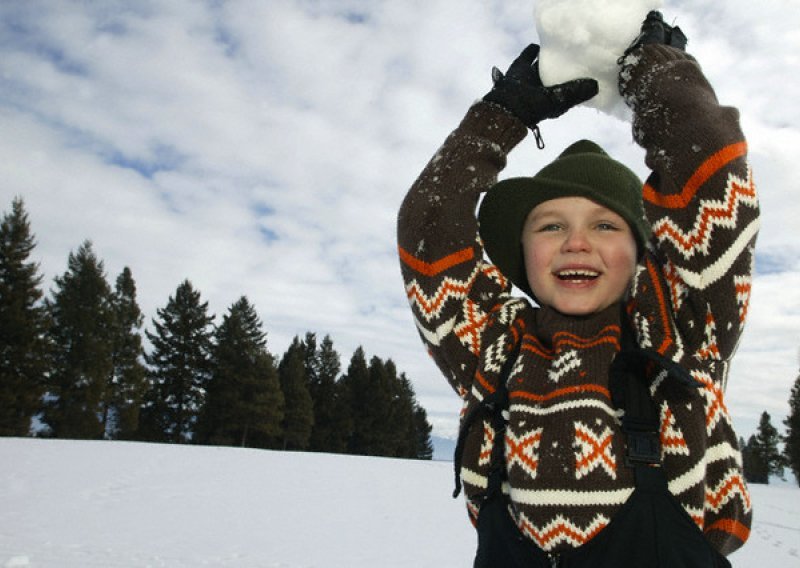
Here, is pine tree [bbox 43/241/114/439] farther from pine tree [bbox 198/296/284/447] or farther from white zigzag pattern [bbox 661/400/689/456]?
white zigzag pattern [bbox 661/400/689/456]

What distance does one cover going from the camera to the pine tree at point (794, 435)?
140 feet

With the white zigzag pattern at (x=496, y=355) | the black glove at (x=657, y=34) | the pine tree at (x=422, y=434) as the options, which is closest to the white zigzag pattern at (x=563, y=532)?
the white zigzag pattern at (x=496, y=355)

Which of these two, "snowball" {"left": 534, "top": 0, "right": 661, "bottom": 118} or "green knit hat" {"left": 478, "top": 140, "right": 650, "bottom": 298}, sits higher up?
"snowball" {"left": 534, "top": 0, "right": 661, "bottom": 118}

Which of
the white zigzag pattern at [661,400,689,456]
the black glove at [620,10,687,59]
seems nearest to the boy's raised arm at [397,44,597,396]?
the black glove at [620,10,687,59]

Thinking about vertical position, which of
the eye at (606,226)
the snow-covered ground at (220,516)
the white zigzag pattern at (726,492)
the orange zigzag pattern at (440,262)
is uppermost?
the eye at (606,226)

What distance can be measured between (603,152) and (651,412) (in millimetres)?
A: 1002

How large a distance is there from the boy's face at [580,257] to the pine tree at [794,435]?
167 ft

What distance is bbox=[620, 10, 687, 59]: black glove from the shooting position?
1793 millimetres

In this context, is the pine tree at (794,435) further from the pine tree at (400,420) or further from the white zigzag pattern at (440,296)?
the white zigzag pattern at (440,296)

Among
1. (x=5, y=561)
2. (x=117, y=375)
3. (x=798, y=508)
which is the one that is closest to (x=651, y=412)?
(x=5, y=561)

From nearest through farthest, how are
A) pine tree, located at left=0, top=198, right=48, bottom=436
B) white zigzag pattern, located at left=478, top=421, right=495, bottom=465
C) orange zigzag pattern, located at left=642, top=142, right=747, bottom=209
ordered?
orange zigzag pattern, located at left=642, top=142, right=747, bottom=209, white zigzag pattern, located at left=478, top=421, right=495, bottom=465, pine tree, located at left=0, top=198, right=48, bottom=436

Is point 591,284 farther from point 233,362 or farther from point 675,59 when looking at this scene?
point 233,362

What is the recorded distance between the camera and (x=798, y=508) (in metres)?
15.6

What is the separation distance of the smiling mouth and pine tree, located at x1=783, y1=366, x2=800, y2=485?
2000 inches
